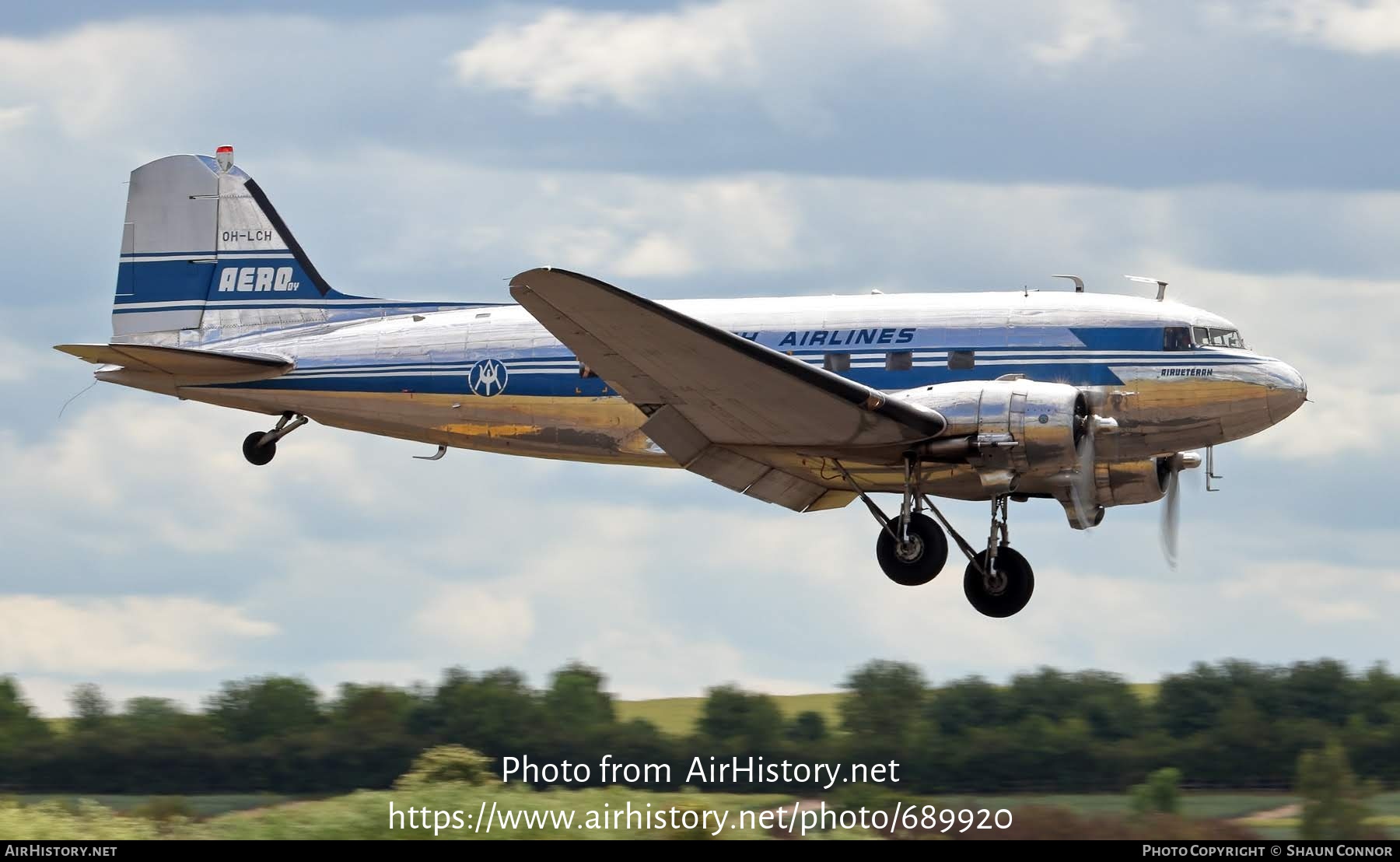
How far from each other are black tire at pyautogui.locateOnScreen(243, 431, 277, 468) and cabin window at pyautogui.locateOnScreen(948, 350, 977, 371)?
8.90m

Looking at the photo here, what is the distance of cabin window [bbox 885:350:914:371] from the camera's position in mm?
22219

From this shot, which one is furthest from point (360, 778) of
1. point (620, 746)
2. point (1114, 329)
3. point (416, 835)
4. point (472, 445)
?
point (1114, 329)

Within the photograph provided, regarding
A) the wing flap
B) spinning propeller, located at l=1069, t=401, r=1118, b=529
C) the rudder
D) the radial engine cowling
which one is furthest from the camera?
the rudder

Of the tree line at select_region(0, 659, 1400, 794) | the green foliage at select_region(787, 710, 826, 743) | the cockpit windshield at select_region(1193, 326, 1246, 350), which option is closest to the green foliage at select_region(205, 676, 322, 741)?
the tree line at select_region(0, 659, 1400, 794)

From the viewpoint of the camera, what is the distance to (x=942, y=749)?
26.1 metres

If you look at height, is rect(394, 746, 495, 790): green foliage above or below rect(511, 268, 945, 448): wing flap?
below

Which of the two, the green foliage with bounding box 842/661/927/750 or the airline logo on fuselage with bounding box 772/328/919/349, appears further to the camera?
the green foliage with bounding box 842/661/927/750

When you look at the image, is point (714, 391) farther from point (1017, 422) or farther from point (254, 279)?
point (254, 279)

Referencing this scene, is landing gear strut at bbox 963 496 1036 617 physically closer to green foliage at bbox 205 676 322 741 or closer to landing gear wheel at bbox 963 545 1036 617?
landing gear wheel at bbox 963 545 1036 617

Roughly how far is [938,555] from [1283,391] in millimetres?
4112

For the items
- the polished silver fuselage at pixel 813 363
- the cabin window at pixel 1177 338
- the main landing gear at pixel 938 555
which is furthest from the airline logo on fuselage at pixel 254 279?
the cabin window at pixel 1177 338
